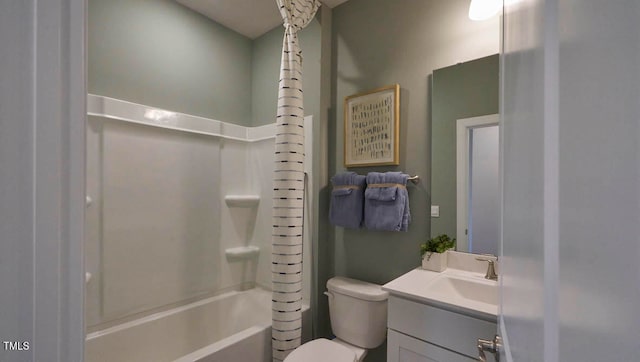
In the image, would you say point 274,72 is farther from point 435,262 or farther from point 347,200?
point 435,262

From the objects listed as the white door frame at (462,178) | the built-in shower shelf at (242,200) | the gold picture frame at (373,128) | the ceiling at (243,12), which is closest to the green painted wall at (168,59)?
the ceiling at (243,12)

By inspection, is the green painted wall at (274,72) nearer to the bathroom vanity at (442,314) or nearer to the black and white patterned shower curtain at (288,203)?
the black and white patterned shower curtain at (288,203)

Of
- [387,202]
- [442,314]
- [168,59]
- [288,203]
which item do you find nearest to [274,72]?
[168,59]

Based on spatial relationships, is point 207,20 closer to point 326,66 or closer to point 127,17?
point 127,17

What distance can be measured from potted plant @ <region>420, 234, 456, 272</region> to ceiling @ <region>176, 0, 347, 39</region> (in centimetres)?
176

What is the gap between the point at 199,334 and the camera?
191cm

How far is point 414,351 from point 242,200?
1624mm

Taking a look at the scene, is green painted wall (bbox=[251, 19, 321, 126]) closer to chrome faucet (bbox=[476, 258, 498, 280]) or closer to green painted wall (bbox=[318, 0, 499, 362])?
green painted wall (bbox=[318, 0, 499, 362])

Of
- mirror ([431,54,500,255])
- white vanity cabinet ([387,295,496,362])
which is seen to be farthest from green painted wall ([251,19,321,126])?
white vanity cabinet ([387,295,496,362])

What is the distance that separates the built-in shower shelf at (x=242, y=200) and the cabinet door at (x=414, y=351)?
148 centimetres

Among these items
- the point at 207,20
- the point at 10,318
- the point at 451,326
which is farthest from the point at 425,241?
the point at 207,20

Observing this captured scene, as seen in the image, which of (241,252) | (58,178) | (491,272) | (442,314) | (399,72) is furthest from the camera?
(241,252)

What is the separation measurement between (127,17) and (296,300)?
2078 millimetres

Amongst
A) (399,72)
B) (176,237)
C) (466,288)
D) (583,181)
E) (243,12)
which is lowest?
(466,288)
